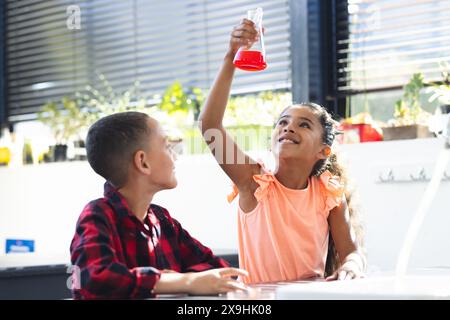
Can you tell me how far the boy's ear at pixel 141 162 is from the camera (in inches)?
51.1

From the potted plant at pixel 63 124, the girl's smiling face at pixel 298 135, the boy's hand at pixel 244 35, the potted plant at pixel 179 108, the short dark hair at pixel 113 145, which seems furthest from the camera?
the potted plant at pixel 63 124

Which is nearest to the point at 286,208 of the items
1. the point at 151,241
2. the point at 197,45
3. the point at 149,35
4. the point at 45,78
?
the point at 151,241

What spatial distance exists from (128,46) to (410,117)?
1.54 m

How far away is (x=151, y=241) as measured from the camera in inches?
49.3

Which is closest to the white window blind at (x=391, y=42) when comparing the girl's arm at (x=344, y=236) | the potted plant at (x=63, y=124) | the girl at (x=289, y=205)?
the girl at (x=289, y=205)

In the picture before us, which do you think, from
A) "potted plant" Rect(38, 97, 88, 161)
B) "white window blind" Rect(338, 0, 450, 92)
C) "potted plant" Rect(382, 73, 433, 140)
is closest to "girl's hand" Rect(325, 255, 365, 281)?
"potted plant" Rect(382, 73, 433, 140)

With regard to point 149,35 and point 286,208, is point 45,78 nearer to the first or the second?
point 149,35

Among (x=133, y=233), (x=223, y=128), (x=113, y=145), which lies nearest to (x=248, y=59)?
(x=223, y=128)

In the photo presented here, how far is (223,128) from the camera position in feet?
5.40

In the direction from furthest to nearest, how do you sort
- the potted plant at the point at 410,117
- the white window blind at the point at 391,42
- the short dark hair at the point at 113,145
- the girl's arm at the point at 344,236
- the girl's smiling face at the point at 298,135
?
the white window blind at the point at 391,42
the potted plant at the point at 410,117
the girl's smiling face at the point at 298,135
the girl's arm at the point at 344,236
the short dark hair at the point at 113,145

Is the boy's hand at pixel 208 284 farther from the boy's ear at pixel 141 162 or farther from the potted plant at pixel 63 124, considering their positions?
the potted plant at pixel 63 124

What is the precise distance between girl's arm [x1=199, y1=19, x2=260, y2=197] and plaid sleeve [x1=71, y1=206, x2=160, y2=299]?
0.59 m

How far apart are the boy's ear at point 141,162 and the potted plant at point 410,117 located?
142 centimetres

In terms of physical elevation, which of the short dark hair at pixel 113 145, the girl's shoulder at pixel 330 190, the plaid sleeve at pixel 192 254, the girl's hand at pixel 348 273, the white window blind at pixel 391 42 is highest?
the white window blind at pixel 391 42
